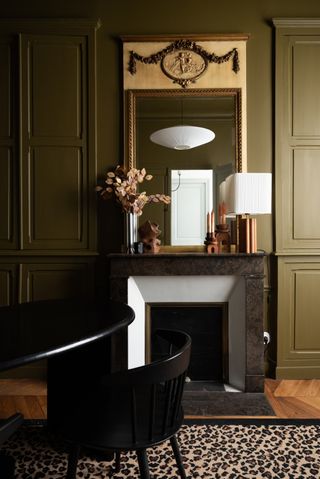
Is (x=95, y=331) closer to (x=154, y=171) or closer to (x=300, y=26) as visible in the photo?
(x=154, y=171)

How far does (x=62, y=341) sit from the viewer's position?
1.45 m

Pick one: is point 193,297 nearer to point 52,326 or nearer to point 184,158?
point 184,158

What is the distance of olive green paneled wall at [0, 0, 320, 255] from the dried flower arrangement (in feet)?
0.82

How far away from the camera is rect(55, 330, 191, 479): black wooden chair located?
54.9 inches

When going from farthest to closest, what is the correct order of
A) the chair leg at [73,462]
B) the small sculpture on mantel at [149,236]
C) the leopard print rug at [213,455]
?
the small sculpture on mantel at [149,236], the leopard print rug at [213,455], the chair leg at [73,462]

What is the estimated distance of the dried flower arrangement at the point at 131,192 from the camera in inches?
127

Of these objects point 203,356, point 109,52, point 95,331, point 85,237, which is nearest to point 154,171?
point 85,237

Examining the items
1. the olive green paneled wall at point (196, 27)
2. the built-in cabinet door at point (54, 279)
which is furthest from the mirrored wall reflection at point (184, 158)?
the built-in cabinet door at point (54, 279)

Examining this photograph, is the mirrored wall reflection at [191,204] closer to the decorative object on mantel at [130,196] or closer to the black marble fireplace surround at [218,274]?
the decorative object on mantel at [130,196]

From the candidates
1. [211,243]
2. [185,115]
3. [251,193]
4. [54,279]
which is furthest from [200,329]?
[185,115]

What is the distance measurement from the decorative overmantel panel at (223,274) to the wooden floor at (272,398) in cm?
22

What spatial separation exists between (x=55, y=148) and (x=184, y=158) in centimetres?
110

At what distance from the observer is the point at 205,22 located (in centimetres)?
346

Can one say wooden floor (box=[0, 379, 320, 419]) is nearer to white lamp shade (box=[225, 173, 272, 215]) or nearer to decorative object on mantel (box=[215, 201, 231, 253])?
decorative object on mantel (box=[215, 201, 231, 253])
